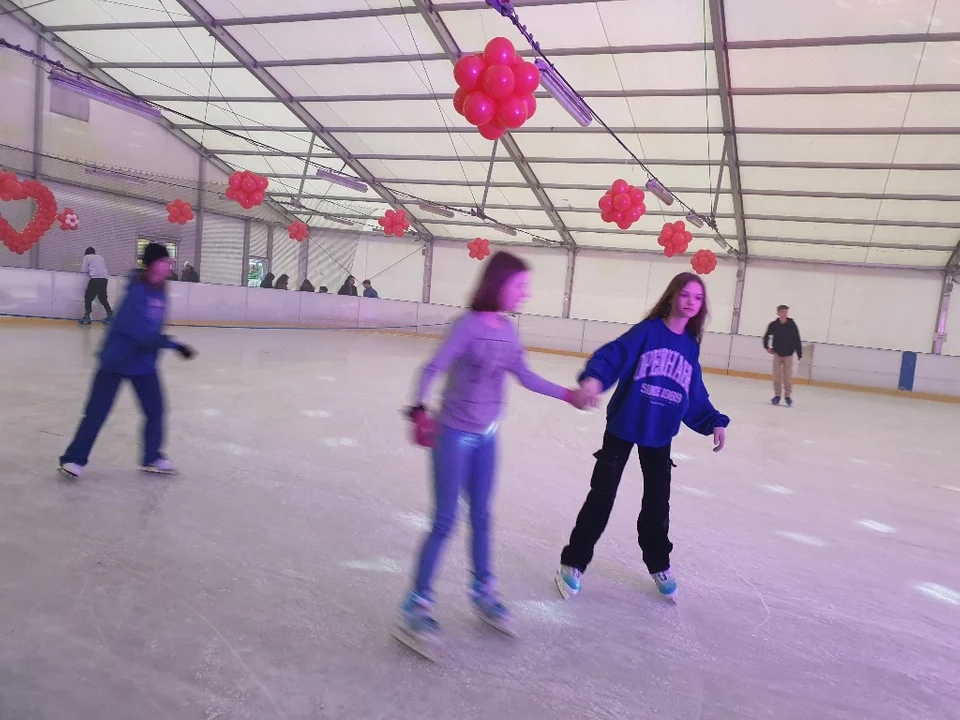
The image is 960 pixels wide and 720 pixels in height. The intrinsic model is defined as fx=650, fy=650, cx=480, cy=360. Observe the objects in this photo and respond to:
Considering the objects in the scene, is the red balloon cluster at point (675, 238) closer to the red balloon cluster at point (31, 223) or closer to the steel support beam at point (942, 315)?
the steel support beam at point (942, 315)

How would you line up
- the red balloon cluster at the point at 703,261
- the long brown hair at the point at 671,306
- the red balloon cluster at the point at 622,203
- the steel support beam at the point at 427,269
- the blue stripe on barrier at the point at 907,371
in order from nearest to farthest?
the long brown hair at the point at 671,306 < the red balloon cluster at the point at 622,203 < the blue stripe on barrier at the point at 907,371 < the red balloon cluster at the point at 703,261 < the steel support beam at the point at 427,269

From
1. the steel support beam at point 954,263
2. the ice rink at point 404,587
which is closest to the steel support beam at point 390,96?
the steel support beam at point 954,263

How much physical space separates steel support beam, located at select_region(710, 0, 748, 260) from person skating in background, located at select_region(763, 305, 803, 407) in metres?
3.94

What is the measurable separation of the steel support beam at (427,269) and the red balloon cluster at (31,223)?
10.1m

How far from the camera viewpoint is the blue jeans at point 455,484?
194cm

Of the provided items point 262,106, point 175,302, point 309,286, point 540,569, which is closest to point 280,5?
point 262,106

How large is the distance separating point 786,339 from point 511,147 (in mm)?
7428

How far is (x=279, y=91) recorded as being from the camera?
44.5 ft

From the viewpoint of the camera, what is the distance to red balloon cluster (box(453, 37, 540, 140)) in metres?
5.48

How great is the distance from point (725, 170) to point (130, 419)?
1196cm

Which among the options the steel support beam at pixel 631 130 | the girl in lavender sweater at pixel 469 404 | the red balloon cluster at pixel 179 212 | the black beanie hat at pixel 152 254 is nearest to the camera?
the girl in lavender sweater at pixel 469 404

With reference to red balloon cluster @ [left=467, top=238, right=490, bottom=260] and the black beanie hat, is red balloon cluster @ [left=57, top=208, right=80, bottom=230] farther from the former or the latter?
the black beanie hat

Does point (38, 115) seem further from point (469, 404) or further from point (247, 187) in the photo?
point (469, 404)

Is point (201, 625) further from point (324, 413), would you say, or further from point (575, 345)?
point (575, 345)
